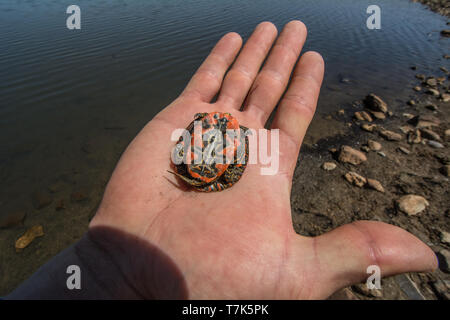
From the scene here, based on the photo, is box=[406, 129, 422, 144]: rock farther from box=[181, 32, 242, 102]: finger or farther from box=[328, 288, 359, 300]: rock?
box=[181, 32, 242, 102]: finger

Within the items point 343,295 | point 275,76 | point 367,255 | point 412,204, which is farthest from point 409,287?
point 275,76

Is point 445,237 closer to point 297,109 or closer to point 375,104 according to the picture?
point 297,109

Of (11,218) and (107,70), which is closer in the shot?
(11,218)

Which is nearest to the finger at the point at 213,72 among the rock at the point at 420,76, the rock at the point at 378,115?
the rock at the point at 378,115

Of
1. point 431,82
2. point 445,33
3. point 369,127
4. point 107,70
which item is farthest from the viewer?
point 445,33

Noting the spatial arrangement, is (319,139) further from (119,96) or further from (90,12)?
(90,12)

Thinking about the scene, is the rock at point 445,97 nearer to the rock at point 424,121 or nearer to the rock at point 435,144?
the rock at point 424,121
